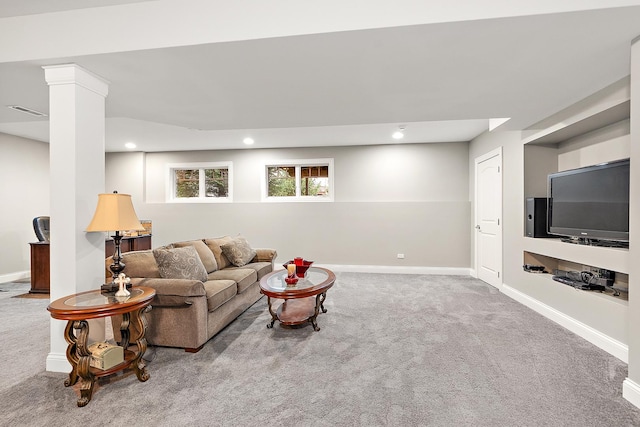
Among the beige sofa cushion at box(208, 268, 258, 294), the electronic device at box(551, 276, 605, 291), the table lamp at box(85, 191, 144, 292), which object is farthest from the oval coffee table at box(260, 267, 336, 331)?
the electronic device at box(551, 276, 605, 291)

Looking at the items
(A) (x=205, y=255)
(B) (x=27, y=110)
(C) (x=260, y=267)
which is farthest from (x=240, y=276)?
(B) (x=27, y=110)

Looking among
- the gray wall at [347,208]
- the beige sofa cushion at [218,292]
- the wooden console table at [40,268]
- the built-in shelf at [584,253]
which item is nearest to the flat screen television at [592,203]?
the built-in shelf at [584,253]

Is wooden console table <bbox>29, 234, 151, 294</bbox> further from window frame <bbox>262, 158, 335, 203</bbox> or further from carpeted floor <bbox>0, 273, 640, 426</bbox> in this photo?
window frame <bbox>262, 158, 335, 203</bbox>

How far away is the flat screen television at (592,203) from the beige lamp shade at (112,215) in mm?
3839

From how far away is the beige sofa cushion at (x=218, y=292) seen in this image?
2799mm

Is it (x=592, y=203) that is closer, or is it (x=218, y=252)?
(x=592, y=203)

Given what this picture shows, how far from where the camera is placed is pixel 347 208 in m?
6.21

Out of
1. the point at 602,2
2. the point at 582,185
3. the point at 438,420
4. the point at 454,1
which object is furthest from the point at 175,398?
the point at 582,185

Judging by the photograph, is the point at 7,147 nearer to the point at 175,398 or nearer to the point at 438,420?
the point at 175,398

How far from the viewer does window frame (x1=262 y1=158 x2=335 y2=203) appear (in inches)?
248

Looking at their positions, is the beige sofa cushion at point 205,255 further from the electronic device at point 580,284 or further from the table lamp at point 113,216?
the electronic device at point 580,284

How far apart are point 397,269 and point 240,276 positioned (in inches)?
137

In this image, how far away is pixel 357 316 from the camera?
11.7ft

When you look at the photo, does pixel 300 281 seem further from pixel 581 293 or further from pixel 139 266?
pixel 581 293
